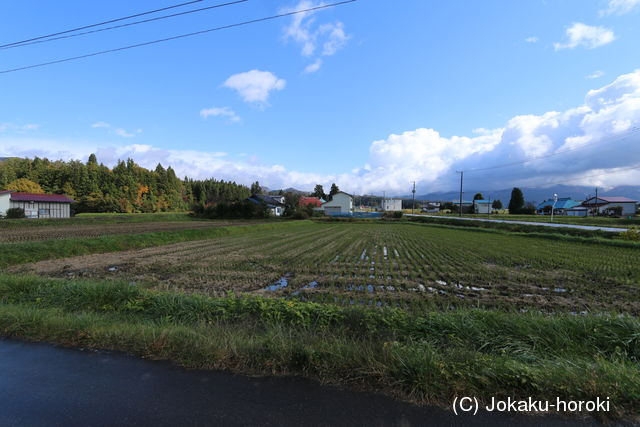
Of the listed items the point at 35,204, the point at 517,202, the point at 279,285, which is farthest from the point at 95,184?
the point at 517,202

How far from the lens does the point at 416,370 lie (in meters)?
2.60

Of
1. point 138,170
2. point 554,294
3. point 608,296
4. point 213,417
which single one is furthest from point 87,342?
point 138,170

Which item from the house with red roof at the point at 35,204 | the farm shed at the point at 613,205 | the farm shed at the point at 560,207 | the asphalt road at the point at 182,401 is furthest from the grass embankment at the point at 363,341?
the farm shed at the point at 560,207

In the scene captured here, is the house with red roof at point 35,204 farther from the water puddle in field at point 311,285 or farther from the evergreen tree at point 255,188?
the evergreen tree at point 255,188

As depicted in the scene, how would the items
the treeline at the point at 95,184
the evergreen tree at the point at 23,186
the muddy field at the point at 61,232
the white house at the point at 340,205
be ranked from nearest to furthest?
the muddy field at the point at 61,232
the evergreen tree at the point at 23,186
the treeline at the point at 95,184
the white house at the point at 340,205

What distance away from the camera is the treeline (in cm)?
5234

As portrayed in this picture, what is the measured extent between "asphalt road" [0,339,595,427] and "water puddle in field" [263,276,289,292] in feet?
15.8

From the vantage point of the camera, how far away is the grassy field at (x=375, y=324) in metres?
2.56

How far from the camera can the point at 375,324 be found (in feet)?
13.3

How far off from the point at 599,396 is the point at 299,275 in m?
7.82

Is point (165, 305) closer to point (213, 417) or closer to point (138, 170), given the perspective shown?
point (213, 417)

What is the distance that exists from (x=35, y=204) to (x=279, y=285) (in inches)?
2208

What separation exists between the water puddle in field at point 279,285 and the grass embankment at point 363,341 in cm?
283

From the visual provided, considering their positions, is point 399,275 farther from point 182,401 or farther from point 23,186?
point 23,186
